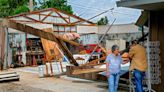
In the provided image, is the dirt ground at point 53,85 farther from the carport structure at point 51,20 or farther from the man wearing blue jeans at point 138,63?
the carport structure at point 51,20

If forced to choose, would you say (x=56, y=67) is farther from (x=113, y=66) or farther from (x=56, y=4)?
(x=56, y=4)

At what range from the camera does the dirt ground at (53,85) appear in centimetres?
1387

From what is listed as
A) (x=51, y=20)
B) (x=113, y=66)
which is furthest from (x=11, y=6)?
(x=113, y=66)

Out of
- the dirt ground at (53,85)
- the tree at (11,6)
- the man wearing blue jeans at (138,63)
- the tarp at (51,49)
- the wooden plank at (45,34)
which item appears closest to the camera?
the man wearing blue jeans at (138,63)

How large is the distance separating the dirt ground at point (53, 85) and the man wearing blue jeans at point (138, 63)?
2.72 m

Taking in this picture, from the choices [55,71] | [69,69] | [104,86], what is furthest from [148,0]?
[55,71]

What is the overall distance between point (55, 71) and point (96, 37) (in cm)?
963

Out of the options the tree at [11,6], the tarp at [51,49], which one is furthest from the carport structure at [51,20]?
the tree at [11,6]

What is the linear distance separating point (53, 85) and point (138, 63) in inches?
220

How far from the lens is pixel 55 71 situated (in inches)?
776

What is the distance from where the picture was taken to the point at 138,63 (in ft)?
34.5

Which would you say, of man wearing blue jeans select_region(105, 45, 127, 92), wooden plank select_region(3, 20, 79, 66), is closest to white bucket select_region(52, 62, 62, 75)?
wooden plank select_region(3, 20, 79, 66)

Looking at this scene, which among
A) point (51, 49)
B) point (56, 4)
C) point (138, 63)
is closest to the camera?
point (138, 63)

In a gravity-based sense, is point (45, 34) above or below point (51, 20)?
below
